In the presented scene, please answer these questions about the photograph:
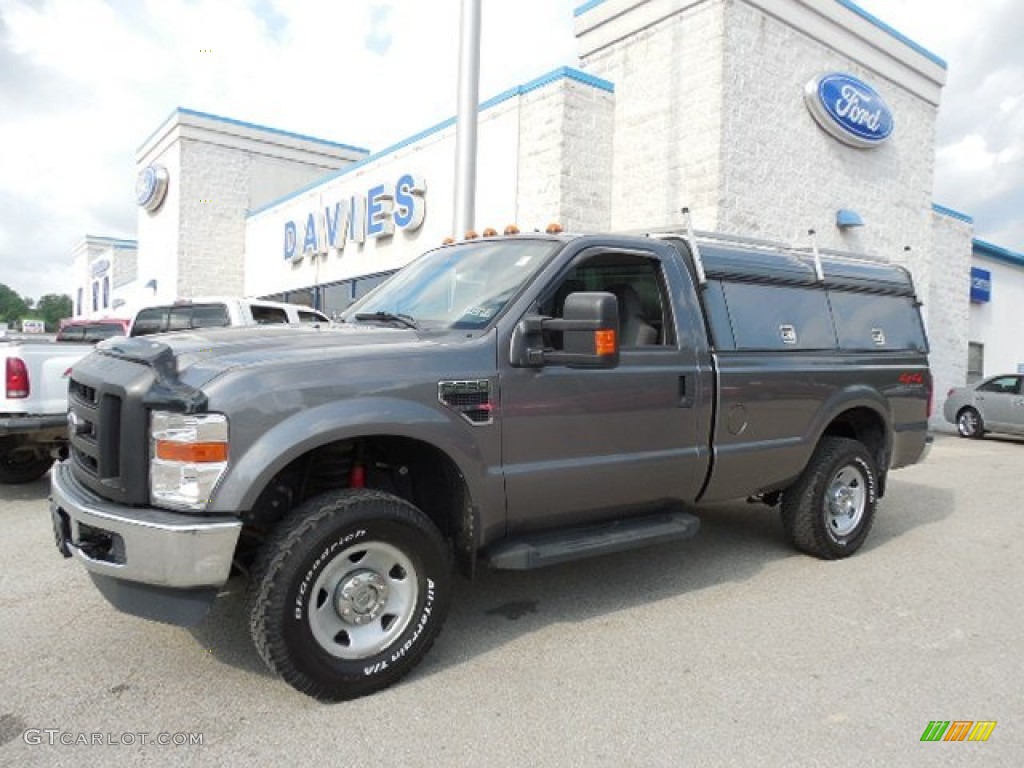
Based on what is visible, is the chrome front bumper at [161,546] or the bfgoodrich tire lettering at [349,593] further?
the bfgoodrich tire lettering at [349,593]

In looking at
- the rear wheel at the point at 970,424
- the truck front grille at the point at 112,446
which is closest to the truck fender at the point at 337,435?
the truck front grille at the point at 112,446

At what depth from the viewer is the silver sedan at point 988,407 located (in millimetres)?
14023

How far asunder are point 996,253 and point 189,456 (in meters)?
22.0

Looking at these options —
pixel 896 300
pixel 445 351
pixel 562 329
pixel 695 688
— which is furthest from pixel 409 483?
pixel 896 300

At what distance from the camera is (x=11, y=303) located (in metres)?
128

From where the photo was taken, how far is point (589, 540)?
389 cm

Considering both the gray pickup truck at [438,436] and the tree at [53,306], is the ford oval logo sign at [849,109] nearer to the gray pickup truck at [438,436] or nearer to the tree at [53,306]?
the gray pickup truck at [438,436]

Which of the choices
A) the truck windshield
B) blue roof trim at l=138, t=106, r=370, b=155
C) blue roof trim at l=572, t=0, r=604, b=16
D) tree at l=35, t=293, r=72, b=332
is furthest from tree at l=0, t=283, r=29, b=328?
the truck windshield

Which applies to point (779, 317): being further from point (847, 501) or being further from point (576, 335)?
point (576, 335)

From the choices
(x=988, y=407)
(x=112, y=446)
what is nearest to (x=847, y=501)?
(x=112, y=446)

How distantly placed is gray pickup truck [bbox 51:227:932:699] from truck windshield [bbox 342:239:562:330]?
2cm

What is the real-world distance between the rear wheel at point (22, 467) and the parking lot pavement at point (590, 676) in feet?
7.48

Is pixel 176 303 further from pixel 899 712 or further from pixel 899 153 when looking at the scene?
pixel 899 153

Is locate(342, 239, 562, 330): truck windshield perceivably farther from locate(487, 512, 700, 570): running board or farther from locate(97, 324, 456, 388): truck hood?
locate(487, 512, 700, 570): running board
